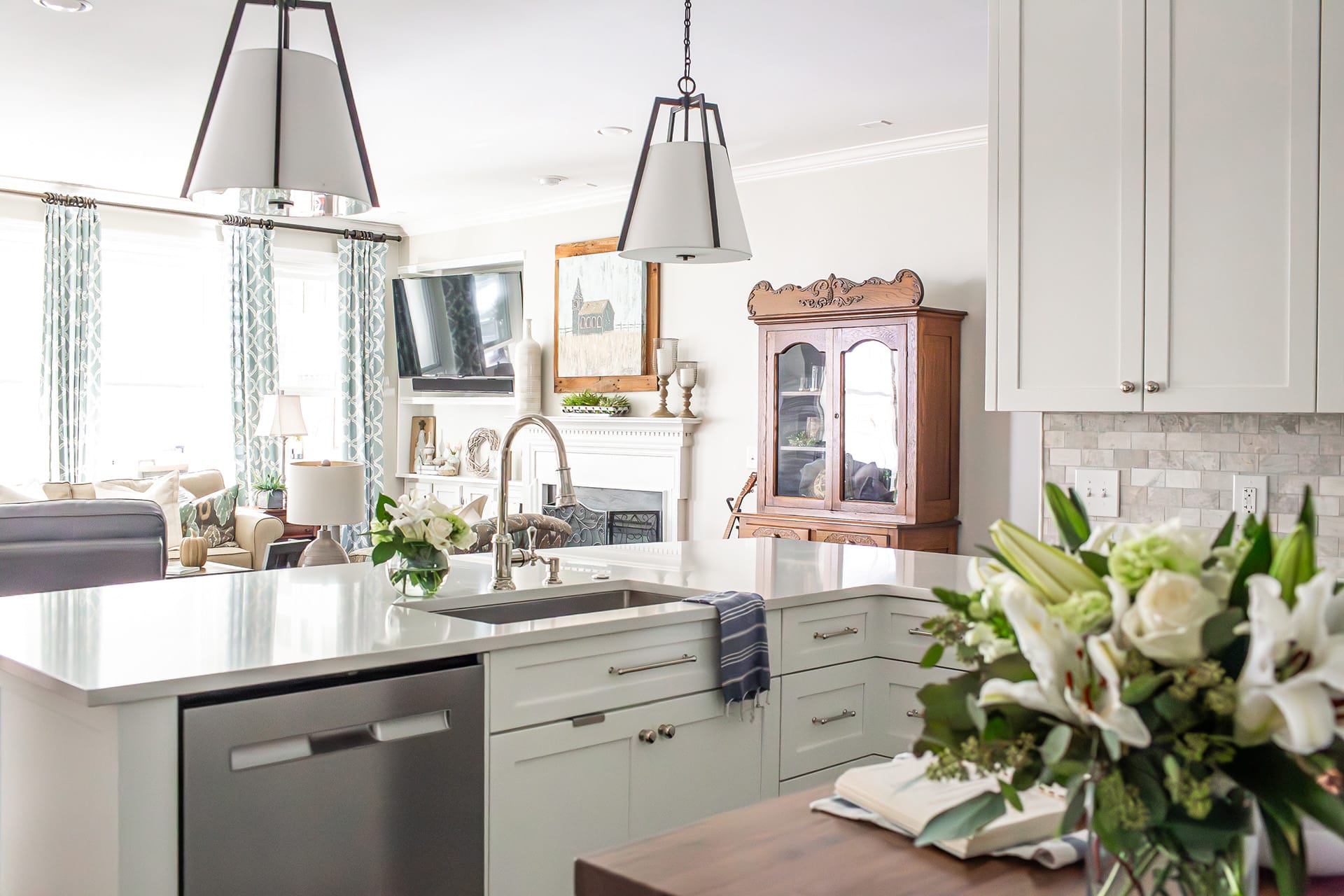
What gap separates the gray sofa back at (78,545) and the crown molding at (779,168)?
3.16 meters

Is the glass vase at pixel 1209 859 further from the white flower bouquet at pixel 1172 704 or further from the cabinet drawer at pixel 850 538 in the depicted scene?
the cabinet drawer at pixel 850 538

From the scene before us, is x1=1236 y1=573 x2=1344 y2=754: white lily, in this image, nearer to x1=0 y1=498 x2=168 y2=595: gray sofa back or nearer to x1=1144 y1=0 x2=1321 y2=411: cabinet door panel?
x1=1144 y1=0 x2=1321 y2=411: cabinet door panel

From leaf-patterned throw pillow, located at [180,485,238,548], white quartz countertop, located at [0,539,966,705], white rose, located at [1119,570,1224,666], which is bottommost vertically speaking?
leaf-patterned throw pillow, located at [180,485,238,548]

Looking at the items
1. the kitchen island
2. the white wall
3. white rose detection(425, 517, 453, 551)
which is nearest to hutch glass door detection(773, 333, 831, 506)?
the white wall

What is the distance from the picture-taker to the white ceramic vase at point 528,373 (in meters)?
7.53

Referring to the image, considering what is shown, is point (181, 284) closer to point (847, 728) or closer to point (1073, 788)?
point (847, 728)

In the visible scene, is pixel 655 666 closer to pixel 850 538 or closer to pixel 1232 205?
pixel 1232 205

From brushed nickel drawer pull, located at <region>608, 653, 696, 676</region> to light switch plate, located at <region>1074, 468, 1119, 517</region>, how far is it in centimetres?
136

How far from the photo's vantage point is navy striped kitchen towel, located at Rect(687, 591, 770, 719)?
2.40 m

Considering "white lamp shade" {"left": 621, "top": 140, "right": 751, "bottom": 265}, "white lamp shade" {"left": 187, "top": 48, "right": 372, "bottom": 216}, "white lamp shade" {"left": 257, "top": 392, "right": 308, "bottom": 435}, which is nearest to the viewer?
"white lamp shade" {"left": 187, "top": 48, "right": 372, "bottom": 216}

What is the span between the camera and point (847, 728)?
8.93 feet

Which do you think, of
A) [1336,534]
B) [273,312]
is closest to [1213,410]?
[1336,534]

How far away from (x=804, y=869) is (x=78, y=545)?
2.71 metres

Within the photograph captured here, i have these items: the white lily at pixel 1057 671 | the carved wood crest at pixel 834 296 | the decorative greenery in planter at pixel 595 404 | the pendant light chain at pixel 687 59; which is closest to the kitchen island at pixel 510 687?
the white lily at pixel 1057 671
